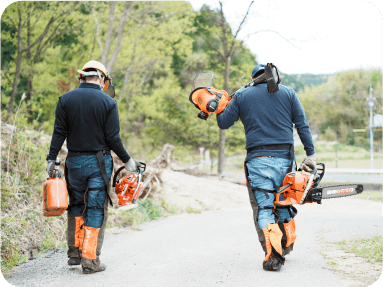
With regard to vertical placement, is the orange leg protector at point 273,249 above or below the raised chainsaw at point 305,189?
below

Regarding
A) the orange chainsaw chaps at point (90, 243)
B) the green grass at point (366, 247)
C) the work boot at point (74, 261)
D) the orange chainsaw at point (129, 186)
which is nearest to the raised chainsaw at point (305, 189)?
the green grass at point (366, 247)

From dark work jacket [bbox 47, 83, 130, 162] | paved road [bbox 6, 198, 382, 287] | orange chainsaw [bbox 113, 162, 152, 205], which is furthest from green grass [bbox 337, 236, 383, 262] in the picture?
dark work jacket [bbox 47, 83, 130, 162]

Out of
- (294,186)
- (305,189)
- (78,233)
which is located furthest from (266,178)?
(78,233)

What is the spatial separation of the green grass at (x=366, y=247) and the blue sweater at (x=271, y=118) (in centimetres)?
130

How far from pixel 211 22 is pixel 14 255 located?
1688 centimetres

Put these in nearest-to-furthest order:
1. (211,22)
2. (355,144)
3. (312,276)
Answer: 1. (312,276)
2. (211,22)
3. (355,144)

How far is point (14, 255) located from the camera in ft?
13.9

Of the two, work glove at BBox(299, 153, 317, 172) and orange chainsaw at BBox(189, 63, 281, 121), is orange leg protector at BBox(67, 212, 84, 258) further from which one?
work glove at BBox(299, 153, 317, 172)

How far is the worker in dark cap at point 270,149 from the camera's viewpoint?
13.0 ft

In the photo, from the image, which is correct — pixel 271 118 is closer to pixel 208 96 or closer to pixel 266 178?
pixel 266 178

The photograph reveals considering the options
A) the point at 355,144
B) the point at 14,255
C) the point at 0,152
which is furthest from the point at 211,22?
the point at 14,255

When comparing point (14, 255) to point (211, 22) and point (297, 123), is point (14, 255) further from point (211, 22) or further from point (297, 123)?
point (211, 22)

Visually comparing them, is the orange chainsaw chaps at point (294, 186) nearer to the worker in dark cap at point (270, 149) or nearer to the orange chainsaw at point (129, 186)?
the worker in dark cap at point (270, 149)

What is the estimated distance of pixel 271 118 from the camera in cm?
403
